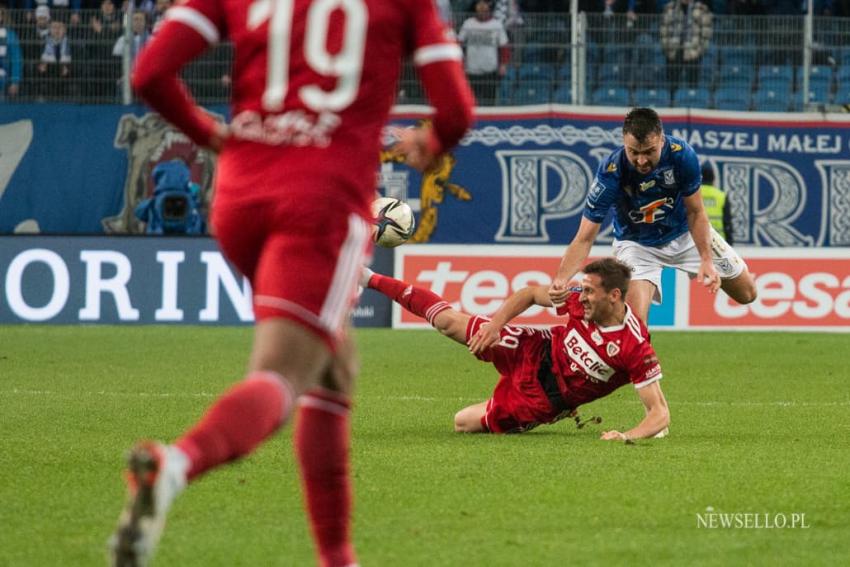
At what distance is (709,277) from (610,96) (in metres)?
9.94

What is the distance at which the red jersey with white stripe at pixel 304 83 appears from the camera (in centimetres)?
375

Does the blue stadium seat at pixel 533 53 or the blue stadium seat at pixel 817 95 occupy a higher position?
the blue stadium seat at pixel 533 53

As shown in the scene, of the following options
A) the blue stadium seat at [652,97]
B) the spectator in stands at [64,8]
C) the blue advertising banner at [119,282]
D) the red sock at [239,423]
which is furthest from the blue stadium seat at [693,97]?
the red sock at [239,423]

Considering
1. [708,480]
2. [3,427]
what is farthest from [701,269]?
[3,427]

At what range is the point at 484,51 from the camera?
1758 centimetres

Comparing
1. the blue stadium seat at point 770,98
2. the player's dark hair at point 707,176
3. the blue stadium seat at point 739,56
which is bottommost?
the player's dark hair at point 707,176

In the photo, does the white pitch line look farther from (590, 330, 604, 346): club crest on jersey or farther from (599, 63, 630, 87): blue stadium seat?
(599, 63, 630, 87): blue stadium seat

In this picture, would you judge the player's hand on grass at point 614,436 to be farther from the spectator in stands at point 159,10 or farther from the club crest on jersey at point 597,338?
the spectator in stands at point 159,10

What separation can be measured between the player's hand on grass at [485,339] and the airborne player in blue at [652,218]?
379 mm

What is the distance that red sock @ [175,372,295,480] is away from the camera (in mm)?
3373

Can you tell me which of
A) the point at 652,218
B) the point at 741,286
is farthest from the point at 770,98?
the point at 652,218

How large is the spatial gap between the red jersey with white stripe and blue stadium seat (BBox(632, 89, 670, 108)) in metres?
14.2

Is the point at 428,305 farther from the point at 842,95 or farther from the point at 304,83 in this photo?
the point at 842,95

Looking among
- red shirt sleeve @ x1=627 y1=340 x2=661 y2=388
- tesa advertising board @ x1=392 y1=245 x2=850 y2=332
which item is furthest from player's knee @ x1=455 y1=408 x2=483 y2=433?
tesa advertising board @ x1=392 y1=245 x2=850 y2=332
